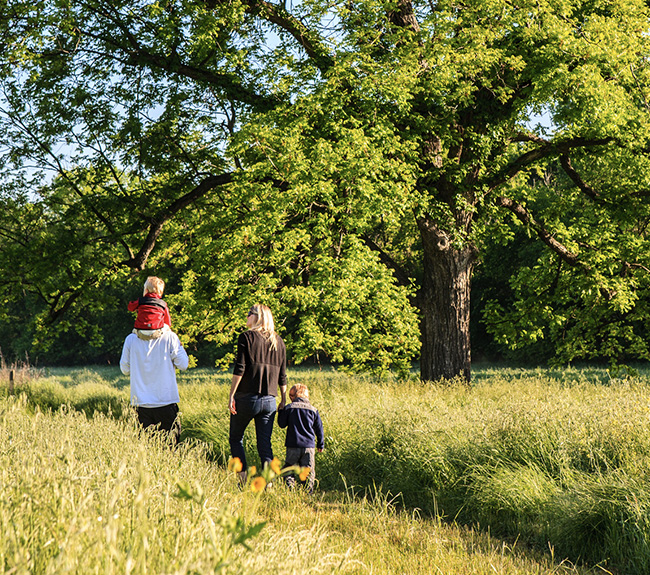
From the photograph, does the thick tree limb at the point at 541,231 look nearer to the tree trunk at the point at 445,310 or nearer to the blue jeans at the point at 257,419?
the tree trunk at the point at 445,310

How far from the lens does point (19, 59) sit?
1108 cm

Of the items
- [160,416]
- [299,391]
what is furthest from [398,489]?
[160,416]

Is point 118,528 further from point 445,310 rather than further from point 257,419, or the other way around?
point 445,310

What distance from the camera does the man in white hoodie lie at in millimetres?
6395

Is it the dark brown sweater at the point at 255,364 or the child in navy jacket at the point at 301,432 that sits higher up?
the dark brown sweater at the point at 255,364

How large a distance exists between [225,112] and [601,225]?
9.15 meters

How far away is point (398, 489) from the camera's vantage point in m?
6.68

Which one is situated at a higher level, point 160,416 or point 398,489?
point 160,416

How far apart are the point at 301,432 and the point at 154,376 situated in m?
1.69

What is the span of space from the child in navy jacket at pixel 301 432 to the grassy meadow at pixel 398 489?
16.6 inches

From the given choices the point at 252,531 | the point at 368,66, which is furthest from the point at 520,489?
the point at 368,66

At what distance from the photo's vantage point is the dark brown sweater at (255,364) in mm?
6391

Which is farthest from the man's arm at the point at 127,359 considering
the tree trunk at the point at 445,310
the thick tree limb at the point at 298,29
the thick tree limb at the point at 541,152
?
the thick tree limb at the point at 541,152

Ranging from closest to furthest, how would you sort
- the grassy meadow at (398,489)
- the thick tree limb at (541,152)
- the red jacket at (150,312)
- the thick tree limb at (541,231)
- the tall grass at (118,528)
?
the tall grass at (118,528) < the grassy meadow at (398,489) < the red jacket at (150,312) < the thick tree limb at (541,152) < the thick tree limb at (541,231)
